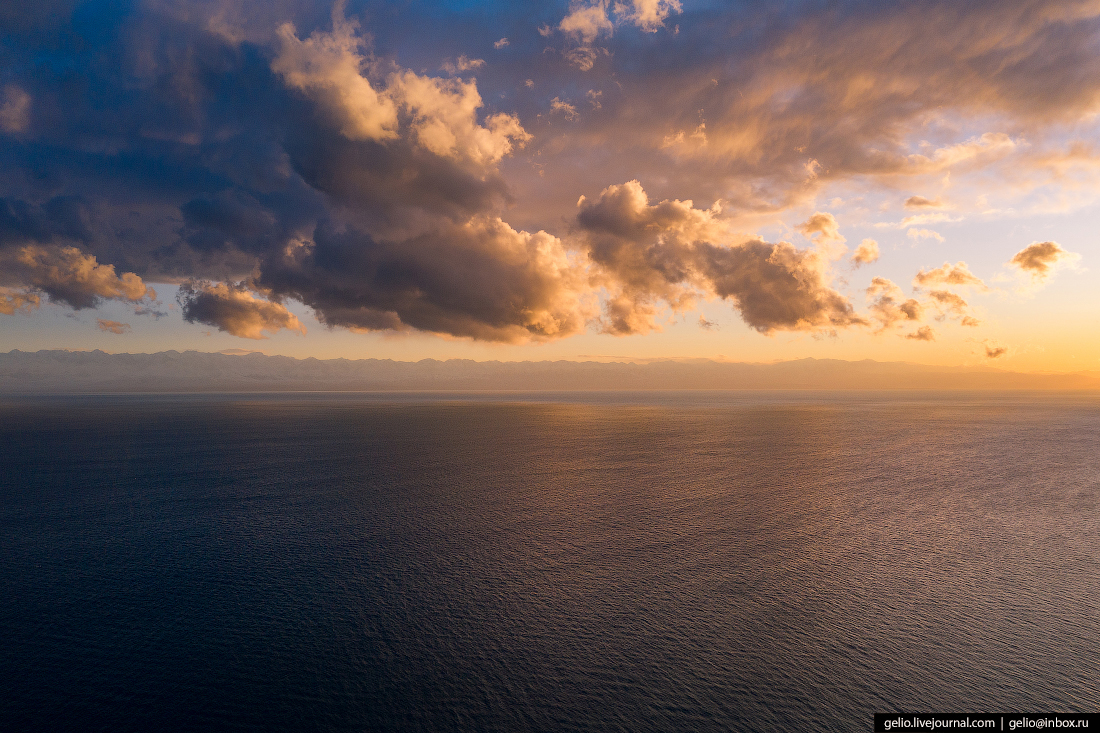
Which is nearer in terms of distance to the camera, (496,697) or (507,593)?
(496,697)

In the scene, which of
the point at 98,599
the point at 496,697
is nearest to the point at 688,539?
the point at 496,697

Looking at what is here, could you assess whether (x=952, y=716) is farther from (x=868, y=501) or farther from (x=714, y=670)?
(x=868, y=501)

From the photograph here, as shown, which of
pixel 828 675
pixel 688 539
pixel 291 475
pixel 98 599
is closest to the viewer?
pixel 828 675

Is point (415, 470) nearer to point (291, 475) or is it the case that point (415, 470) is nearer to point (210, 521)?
point (291, 475)

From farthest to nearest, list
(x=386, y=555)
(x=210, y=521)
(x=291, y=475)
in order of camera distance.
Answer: (x=291, y=475)
(x=210, y=521)
(x=386, y=555)

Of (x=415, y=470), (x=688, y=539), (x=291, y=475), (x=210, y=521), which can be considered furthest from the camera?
(x=415, y=470)

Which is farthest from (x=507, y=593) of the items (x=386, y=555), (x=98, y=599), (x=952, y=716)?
(x=98, y=599)
